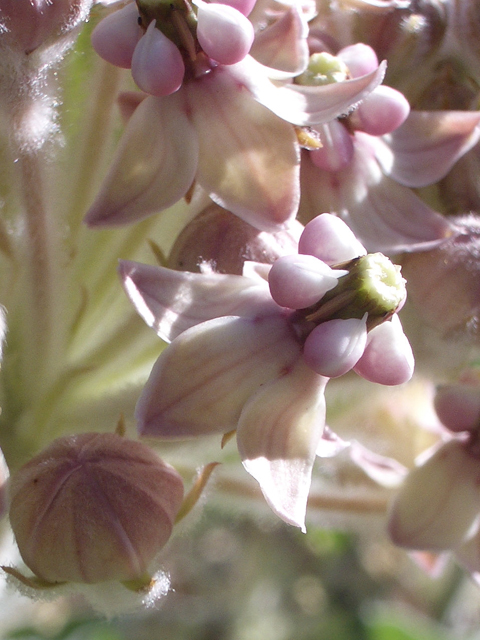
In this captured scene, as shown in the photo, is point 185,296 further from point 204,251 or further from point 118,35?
point 118,35

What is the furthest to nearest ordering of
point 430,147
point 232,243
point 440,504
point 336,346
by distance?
point 440,504
point 430,147
point 232,243
point 336,346

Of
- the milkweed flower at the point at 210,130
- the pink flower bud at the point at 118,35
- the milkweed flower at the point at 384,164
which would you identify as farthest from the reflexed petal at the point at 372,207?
the pink flower bud at the point at 118,35

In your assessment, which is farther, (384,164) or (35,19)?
(384,164)

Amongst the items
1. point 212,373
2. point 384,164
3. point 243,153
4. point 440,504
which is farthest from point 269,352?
point 440,504

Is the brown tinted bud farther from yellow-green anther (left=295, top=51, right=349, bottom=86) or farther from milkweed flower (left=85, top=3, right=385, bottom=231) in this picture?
yellow-green anther (left=295, top=51, right=349, bottom=86)

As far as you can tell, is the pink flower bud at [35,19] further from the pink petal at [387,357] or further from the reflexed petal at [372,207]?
the pink petal at [387,357]

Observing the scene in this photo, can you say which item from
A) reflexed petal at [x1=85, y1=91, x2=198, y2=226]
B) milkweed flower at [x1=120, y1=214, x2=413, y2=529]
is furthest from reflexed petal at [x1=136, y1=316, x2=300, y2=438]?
reflexed petal at [x1=85, y1=91, x2=198, y2=226]

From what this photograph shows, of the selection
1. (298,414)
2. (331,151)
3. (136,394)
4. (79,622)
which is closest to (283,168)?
(331,151)
